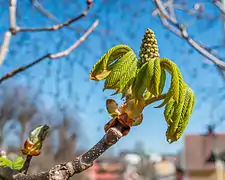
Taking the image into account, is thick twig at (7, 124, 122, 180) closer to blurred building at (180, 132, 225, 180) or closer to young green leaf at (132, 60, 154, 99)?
young green leaf at (132, 60, 154, 99)

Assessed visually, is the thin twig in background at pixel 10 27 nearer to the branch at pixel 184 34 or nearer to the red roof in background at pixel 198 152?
the branch at pixel 184 34

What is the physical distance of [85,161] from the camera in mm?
536

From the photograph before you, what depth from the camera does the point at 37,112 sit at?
18.3ft

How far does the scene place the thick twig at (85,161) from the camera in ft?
1.74

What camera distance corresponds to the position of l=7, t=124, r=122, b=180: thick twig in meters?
0.53

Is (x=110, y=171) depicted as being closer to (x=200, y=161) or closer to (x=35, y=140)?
(x=200, y=161)

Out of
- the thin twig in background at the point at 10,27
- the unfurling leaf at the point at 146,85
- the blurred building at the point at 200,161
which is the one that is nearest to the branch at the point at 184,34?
the thin twig in background at the point at 10,27

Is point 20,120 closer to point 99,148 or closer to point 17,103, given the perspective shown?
point 17,103

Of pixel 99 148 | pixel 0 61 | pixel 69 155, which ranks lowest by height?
pixel 99 148

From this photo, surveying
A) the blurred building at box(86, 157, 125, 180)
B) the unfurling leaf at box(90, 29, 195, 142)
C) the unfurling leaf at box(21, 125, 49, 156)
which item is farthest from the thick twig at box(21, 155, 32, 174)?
the blurred building at box(86, 157, 125, 180)

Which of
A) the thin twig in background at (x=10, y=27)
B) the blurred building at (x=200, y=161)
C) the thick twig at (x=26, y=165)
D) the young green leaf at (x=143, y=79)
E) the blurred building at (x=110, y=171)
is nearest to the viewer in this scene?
the young green leaf at (x=143, y=79)

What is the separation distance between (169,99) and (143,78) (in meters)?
0.04

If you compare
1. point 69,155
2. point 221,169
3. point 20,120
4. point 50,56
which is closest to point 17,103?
point 20,120

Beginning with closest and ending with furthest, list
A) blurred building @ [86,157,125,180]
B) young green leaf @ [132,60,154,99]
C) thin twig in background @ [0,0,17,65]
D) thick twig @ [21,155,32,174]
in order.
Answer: young green leaf @ [132,60,154,99], thick twig @ [21,155,32,174], thin twig in background @ [0,0,17,65], blurred building @ [86,157,125,180]
